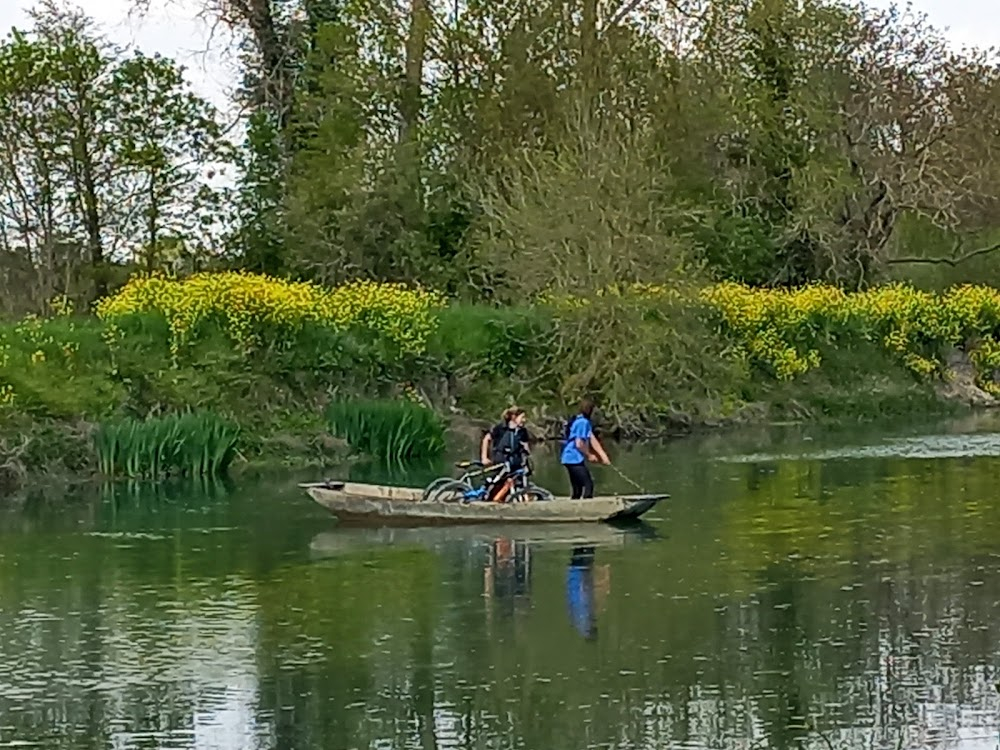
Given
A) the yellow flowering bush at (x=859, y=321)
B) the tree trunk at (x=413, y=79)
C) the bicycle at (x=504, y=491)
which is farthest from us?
the yellow flowering bush at (x=859, y=321)

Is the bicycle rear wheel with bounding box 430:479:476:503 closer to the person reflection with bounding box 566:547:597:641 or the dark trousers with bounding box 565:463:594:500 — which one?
the dark trousers with bounding box 565:463:594:500

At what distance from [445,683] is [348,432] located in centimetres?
1897

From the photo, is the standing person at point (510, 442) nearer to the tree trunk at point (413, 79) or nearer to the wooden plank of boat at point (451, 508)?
the wooden plank of boat at point (451, 508)

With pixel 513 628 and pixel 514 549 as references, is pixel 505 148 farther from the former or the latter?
pixel 513 628

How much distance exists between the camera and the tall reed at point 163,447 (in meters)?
29.6

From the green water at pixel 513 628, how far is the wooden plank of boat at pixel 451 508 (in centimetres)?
39

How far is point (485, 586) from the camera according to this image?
18.2m

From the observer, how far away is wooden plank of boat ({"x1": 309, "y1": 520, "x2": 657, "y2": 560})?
69.9 feet

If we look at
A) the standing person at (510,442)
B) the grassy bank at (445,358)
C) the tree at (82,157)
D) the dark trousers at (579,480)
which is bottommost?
the dark trousers at (579,480)

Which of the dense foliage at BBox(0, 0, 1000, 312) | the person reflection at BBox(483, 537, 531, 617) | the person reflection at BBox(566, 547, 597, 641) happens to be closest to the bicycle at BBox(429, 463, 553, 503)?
the person reflection at BBox(483, 537, 531, 617)

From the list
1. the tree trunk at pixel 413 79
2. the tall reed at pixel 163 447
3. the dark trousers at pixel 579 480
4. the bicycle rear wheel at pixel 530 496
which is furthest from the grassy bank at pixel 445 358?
the bicycle rear wheel at pixel 530 496

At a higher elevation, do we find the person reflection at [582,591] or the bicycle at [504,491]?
the bicycle at [504,491]

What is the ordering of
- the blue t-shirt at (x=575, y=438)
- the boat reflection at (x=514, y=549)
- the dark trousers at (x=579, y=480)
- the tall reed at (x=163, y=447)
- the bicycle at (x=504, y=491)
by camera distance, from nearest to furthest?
the boat reflection at (x=514, y=549)
the bicycle at (x=504, y=491)
the blue t-shirt at (x=575, y=438)
the dark trousers at (x=579, y=480)
the tall reed at (x=163, y=447)

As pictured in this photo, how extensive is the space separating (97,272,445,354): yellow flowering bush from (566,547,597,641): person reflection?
15.3 meters
